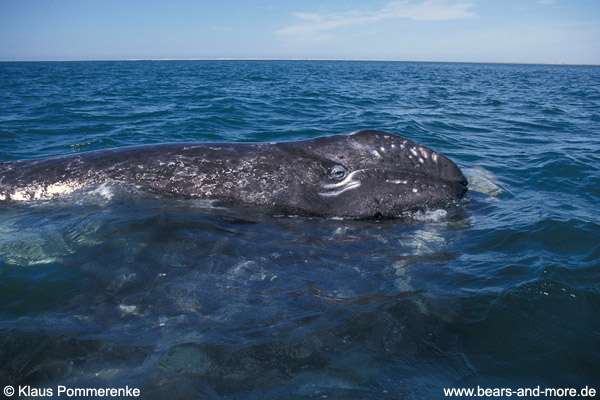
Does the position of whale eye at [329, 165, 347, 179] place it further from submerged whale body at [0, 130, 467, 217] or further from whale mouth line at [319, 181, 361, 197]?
whale mouth line at [319, 181, 361, 197]

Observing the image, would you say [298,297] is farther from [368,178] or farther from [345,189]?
[368,178]

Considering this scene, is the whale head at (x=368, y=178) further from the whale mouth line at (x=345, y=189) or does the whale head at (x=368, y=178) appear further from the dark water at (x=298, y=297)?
the dark water at (x=298, y=297)

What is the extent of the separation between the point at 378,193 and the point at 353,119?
9.64 meters

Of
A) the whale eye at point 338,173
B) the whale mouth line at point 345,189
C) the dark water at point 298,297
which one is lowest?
the dark water at point 298,297

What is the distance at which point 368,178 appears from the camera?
471 cm

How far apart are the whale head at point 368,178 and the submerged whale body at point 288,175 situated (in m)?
0.01

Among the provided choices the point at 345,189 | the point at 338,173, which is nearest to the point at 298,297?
the point at 345,189

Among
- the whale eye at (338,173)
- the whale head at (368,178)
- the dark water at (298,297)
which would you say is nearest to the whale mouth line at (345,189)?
the whale head at (368,178)

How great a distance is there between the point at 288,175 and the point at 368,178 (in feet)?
3.26

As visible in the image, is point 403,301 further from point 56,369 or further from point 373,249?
point 56,369

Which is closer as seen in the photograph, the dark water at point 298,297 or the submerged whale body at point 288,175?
the dark water at point 298,297

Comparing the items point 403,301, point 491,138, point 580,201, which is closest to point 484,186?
point 580,201

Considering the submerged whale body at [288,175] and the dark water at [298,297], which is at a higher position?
the submerged whale body at [288,175]

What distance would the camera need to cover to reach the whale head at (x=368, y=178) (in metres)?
4.66
